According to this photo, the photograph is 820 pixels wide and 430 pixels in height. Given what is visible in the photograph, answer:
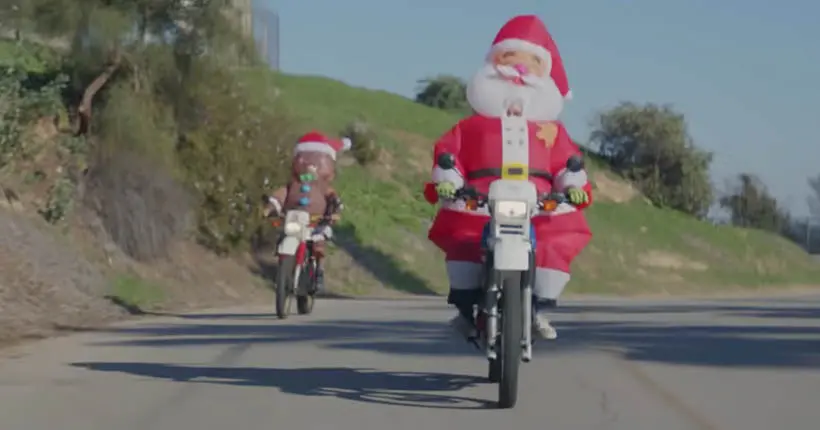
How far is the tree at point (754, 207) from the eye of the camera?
6569 centimetres

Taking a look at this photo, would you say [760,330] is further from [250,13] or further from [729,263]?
[729,263]

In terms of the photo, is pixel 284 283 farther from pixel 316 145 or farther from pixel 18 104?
pixel 18 104

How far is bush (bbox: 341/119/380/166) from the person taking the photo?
3978 centimetres

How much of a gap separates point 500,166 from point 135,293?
11864 mm

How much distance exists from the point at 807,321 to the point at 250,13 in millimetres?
11892

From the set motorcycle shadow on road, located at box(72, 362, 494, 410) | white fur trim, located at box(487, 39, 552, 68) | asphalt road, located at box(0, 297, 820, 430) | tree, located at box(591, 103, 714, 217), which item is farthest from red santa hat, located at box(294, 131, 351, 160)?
tree, located at box(591, 103, 714, 217)

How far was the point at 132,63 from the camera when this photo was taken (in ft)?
73.2

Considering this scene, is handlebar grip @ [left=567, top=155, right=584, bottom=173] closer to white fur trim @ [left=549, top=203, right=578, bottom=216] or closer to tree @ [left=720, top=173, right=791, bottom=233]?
white fur trim @ [left=549, top=203, right=578, bottom=216]

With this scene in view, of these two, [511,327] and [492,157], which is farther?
[492,157]

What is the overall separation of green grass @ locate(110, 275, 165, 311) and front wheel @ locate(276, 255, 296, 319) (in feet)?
9.44

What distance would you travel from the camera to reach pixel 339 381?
9945 mm

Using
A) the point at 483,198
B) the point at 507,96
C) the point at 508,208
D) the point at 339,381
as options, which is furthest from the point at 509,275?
the point at 339,381

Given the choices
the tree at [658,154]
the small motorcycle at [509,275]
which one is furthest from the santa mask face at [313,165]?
the tree at [658,154]

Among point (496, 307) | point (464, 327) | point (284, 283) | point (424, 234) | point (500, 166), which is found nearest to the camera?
point (496, 307)
